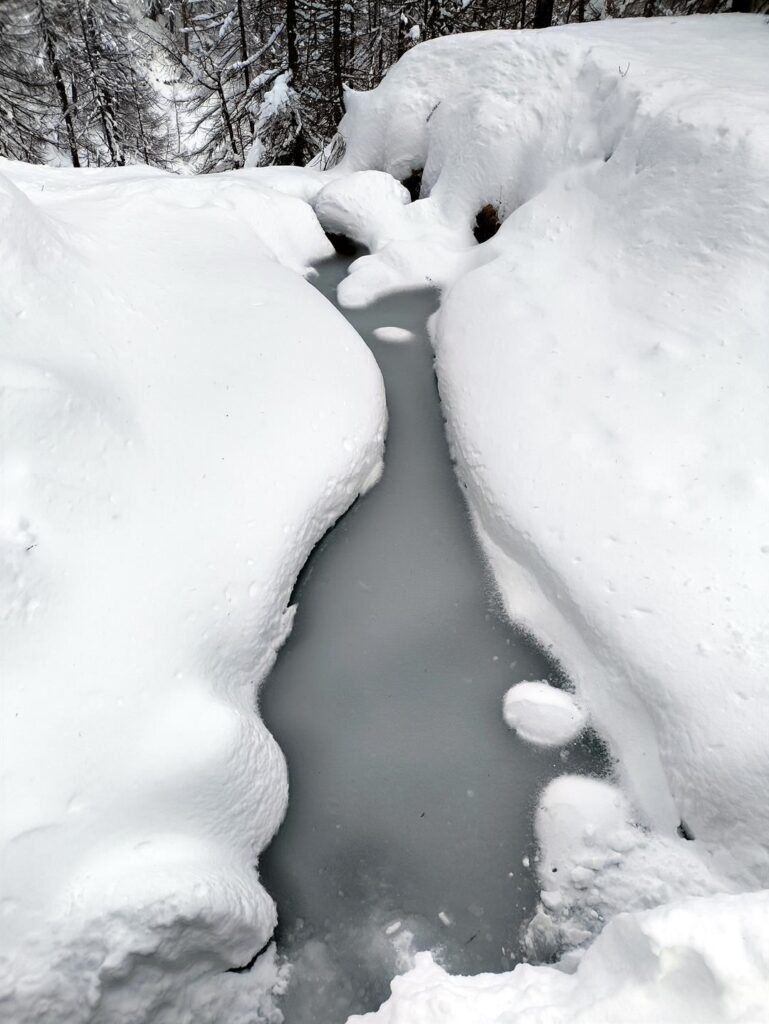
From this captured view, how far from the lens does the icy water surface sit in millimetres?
3105

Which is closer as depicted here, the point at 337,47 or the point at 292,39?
the point at 292,39

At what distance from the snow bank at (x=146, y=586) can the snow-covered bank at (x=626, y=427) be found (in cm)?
110

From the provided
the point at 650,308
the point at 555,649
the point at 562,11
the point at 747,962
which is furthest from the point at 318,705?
the point at 562,11

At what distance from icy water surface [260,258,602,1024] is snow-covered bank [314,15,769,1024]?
9.2 inches

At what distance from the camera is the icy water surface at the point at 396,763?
311 centimetres

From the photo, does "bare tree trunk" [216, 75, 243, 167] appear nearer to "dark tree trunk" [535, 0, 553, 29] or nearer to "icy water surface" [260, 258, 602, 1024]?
"dark tree trunk" [535, 0, 553, 29]

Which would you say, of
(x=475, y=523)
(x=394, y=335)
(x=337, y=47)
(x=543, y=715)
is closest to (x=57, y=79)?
(x=337, y=47)

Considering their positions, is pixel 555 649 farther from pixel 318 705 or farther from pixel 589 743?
pixel 318 705

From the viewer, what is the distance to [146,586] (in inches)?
140

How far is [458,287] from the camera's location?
6.41 meters

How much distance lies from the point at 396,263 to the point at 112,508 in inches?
193

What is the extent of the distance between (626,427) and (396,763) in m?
2.85

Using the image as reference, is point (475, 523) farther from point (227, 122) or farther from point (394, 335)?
point (227, 122)

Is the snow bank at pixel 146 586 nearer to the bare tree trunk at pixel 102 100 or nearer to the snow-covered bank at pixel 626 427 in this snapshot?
the snow-covered bank at pixel 626 427
